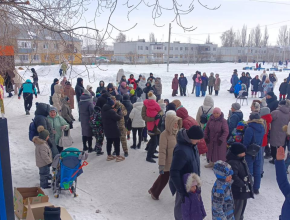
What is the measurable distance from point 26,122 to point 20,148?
10.8 feet

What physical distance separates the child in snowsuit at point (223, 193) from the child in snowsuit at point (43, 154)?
3382 mm

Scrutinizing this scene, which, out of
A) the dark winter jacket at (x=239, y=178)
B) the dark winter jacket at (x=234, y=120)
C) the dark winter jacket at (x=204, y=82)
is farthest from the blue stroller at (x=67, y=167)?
the dark winter jacket at (x=204, y=82)

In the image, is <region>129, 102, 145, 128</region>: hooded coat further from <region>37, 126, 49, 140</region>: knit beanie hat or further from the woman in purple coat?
<region>37, 126, 49, 140</region>: knit beanie hat

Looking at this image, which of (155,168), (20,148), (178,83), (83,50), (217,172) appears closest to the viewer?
(217,172)

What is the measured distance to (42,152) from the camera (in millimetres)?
5773

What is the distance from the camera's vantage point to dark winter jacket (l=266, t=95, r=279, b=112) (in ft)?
28.7

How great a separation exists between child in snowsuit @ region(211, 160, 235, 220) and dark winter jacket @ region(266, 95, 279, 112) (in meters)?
5.33

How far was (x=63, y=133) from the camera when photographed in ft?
22.5

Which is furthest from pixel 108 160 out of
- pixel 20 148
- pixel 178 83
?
pixel 178 83

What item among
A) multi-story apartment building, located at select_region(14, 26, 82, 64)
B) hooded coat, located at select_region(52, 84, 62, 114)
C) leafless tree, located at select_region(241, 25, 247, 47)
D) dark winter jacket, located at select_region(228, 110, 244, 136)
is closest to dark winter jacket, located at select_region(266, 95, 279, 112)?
dark winter jacket, located at select_region(228, 110, 244, 136)

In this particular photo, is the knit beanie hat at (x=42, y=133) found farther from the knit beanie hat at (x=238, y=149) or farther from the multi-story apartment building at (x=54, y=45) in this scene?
the knit beanie hat at (x=238, y=149)

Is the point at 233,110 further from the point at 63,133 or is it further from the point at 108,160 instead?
the point at 63,133

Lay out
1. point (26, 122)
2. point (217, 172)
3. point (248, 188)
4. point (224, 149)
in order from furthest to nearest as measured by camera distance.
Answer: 1. point (26, 122)
2. point (224, 149)
3. point (248, 188)
4. point (217, 172)

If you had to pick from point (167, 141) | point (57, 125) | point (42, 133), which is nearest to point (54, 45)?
point (57, 125)
